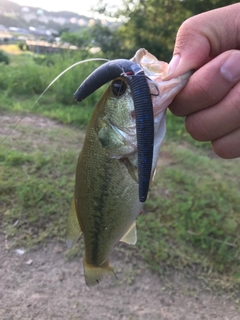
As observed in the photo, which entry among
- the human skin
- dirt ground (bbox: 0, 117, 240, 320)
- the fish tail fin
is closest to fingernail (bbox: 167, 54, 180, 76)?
the human skin

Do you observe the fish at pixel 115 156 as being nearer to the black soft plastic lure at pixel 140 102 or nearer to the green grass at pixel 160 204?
the black soft plastic lure at pixel 140 102

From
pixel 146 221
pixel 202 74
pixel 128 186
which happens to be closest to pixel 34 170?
pixel 146 221

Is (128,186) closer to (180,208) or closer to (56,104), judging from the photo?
(180,208)

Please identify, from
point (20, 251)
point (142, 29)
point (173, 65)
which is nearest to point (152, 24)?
point (142, 29)

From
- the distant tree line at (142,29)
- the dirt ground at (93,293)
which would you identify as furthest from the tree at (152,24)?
the dirt ground at (93,293)

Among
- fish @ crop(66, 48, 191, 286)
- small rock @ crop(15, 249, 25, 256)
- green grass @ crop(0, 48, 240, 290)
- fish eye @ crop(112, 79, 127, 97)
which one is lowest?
green grass @ crop(0, 48, 240, 290)

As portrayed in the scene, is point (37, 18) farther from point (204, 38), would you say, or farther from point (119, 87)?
point (119, 87)

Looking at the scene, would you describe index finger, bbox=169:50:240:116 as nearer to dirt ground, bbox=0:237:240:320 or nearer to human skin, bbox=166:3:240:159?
human skin, bbox=166:3:240:159
